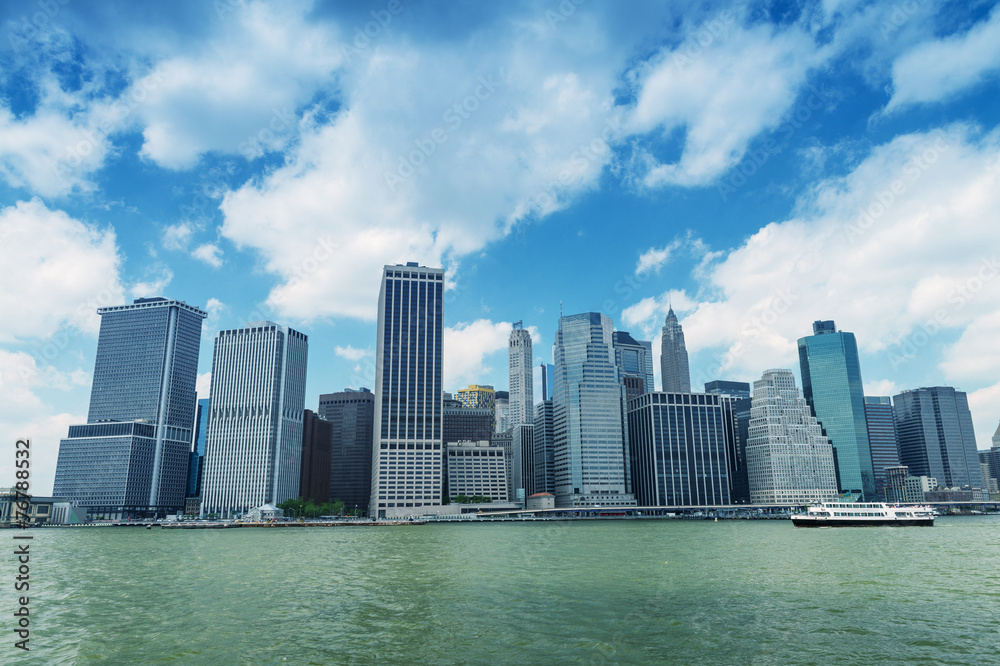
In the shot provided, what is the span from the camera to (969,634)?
36469 millimetres

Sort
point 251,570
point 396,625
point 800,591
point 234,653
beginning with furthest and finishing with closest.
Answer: point 251,570 → point 800,591 → point 396,625 → point 234,653

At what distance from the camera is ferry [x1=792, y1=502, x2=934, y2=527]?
582 ft

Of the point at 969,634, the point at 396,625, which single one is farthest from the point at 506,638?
the point at 969,634

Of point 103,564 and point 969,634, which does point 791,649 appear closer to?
point 969,634

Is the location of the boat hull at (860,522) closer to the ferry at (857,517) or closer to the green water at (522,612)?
the ferry at (857,517)

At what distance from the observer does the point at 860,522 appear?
596ft

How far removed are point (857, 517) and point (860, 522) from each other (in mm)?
7135

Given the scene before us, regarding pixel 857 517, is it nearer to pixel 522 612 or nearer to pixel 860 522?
Answer: pixel 860 522

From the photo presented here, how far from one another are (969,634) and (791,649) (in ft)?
37.9

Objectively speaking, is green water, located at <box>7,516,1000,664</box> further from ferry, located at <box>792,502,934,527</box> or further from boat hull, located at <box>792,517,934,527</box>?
ferry, located at <box>792,502,934,527</box>

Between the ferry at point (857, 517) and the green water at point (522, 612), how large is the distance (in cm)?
10943

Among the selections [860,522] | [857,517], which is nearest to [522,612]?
[857,517]

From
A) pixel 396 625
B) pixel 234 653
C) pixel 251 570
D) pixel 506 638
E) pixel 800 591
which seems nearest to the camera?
pixel 234 653

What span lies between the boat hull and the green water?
358 ft
